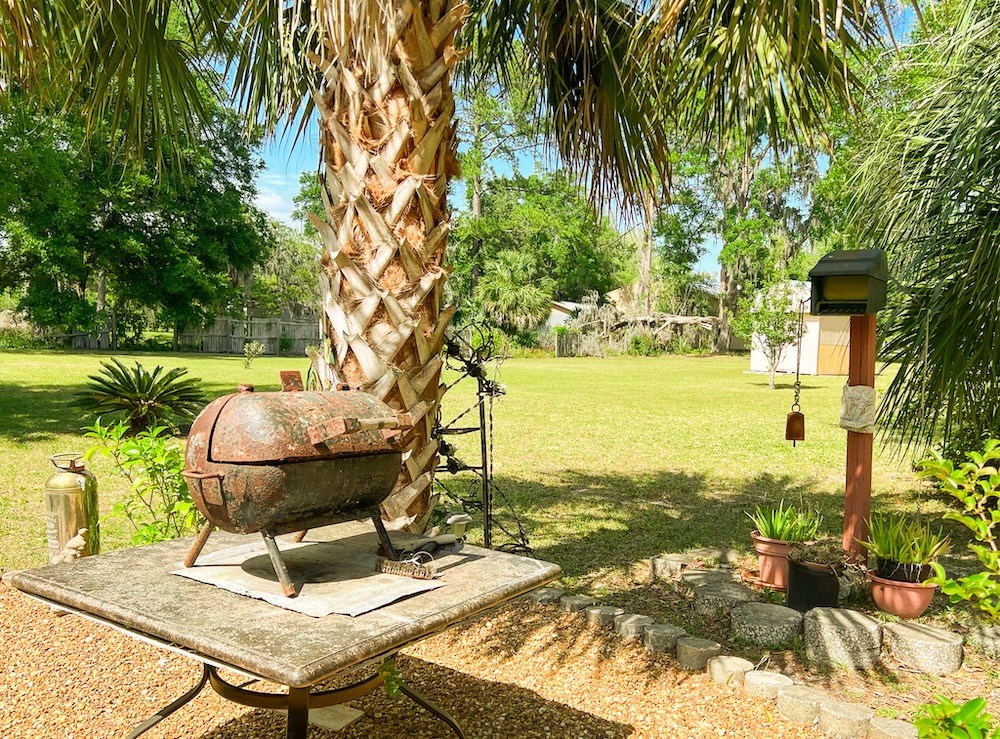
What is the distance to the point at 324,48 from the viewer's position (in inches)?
147

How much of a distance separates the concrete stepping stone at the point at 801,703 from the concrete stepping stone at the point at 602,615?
41.2 inches

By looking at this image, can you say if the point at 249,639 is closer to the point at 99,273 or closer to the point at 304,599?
the point at 304,599

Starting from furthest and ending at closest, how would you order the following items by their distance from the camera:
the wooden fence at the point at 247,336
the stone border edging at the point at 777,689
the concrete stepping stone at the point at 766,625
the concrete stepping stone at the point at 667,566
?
the wooden fence at the point at 247,336
the concrete stepping stone at the point at 667,566
the concrete stepping stone at the point at 766,625
the stone border edging at the point at 777,689

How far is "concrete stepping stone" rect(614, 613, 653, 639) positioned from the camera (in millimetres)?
3955

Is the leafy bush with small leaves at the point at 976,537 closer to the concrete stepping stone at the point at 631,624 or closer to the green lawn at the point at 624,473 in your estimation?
the green lawn at the point at 624,473

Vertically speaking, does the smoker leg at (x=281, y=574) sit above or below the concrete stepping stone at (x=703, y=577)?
above

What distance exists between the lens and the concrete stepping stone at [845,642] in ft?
12.2

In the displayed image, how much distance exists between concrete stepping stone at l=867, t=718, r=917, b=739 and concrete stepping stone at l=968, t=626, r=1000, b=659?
3.86 feet

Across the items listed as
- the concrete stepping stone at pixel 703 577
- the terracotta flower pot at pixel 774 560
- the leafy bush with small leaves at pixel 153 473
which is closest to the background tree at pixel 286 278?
the leafy bush with small leaves at pixel 153 473

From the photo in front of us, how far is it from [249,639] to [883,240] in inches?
200

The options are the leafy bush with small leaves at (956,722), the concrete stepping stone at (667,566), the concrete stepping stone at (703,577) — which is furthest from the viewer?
the concrete stepping stone at (667,566)

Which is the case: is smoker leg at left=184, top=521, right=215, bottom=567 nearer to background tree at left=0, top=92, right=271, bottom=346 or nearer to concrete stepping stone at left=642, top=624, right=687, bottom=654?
concrete stepping stone at left=642, top=624, right=687, bottom=654

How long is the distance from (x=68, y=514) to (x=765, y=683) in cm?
384

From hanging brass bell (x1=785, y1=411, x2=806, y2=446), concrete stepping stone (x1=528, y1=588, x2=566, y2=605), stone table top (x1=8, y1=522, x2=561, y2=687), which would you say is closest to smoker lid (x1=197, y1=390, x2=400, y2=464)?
stone table top (x1=8, y1=522, x2=561, y2=687)
